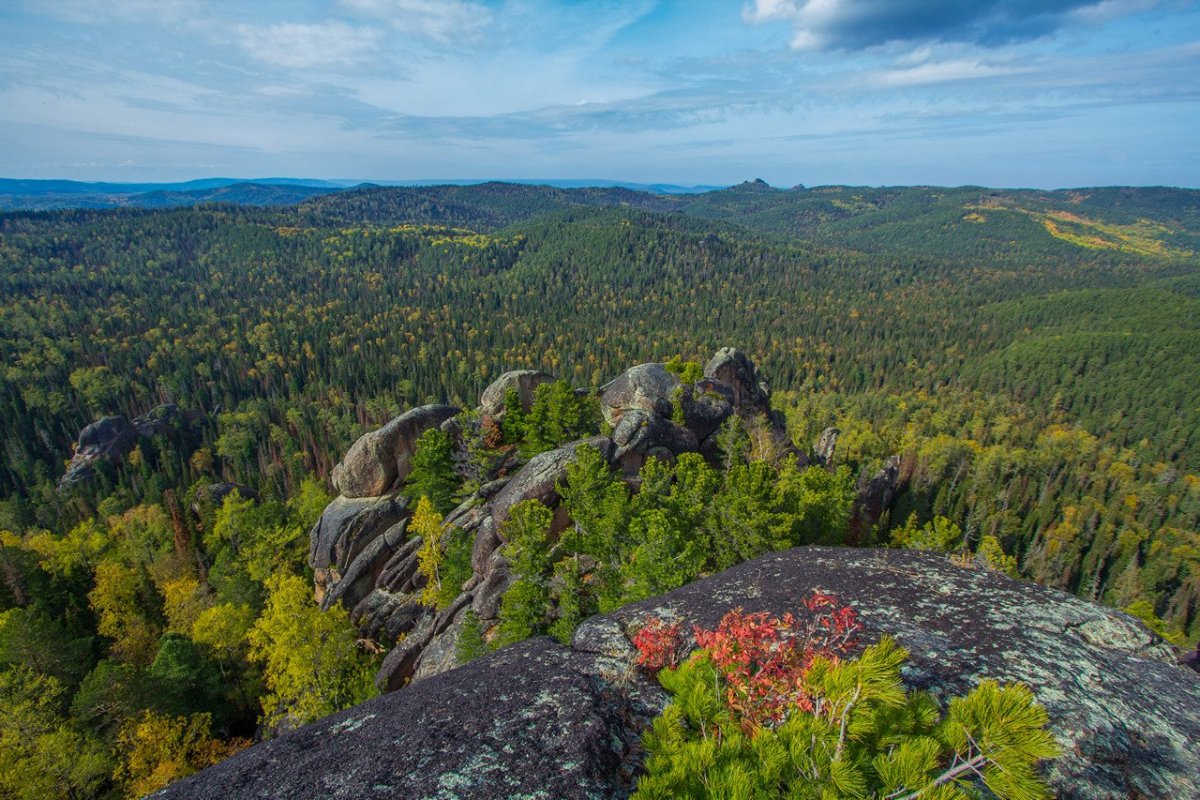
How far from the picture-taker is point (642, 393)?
2046 inches

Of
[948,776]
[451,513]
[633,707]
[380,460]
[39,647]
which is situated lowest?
[39,647]

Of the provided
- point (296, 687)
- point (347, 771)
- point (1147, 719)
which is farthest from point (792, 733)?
point (296, 687)

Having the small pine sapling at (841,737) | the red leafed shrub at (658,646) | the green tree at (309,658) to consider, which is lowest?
the green tree at (309,658)

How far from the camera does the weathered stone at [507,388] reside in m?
53.2

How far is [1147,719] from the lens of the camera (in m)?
10.8

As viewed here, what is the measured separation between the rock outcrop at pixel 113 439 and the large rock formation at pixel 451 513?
313ft

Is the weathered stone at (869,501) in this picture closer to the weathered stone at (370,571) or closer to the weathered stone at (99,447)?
the weathered stone at (370,571)

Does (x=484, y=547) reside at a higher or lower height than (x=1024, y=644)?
lower

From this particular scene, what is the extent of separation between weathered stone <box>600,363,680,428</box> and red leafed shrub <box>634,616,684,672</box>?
35300mm

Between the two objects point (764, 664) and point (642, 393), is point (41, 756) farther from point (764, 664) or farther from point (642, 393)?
point (642, 393)

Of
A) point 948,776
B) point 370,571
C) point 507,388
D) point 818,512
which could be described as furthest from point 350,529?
point 948,776

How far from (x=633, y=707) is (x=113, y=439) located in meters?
142

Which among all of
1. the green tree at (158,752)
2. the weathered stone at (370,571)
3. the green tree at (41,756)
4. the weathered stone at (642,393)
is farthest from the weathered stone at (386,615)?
the weathered stone at (642,393)

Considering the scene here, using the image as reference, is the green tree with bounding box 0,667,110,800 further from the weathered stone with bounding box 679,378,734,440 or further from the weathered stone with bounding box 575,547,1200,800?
the weathered stone with bounding box 679,378,734,440
